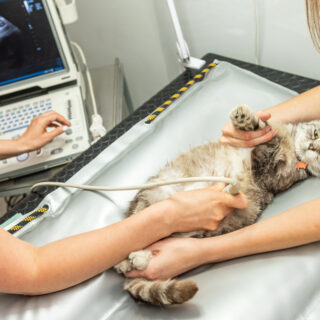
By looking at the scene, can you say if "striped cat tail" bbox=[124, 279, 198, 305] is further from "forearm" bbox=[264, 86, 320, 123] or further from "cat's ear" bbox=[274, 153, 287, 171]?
"forearm" bbox=[264, 86, 320, 123]

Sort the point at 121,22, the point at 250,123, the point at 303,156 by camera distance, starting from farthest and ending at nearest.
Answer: the point at 121,22
the point at 303,156
the point at 250,123

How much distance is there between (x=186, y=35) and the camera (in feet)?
6.15

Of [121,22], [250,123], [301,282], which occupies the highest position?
[121,22]

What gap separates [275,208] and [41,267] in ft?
2.06

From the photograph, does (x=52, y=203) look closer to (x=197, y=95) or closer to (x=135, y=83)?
(x=197, y=95)

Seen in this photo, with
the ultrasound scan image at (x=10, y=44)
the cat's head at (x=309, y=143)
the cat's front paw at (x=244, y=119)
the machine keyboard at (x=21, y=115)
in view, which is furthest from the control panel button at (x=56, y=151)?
the cat's head at (x=309, y=143)

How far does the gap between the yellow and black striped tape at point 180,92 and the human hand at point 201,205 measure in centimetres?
47

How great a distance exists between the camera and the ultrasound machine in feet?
4.45

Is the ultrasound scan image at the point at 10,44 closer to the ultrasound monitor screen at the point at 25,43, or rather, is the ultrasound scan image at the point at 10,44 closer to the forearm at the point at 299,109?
the ultrasound monitor screen at the point at 25,43

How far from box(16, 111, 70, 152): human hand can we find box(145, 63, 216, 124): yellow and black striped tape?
350 millimetres

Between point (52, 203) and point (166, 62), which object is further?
point (166, 62)

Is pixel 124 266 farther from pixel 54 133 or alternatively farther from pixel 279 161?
pixel 54 133

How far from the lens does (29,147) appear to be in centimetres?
131

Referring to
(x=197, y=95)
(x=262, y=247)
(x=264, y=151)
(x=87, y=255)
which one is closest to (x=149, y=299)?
(x=87, y=255)
